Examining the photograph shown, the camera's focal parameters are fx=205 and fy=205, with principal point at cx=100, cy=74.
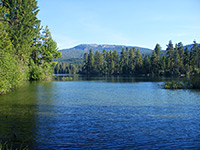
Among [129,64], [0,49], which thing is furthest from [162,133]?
[129,64]

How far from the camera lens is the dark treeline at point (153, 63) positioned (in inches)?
3888

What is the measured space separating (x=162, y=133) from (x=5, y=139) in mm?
8338

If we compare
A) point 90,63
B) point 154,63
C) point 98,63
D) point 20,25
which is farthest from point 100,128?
point 90,63

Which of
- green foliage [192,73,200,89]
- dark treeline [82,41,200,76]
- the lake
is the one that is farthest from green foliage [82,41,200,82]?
the lake

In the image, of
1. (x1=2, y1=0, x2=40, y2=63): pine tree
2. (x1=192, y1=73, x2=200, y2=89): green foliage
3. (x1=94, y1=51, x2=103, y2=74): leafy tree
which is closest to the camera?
(x1=192, y1=73, x2=200, y2=89): green foliage

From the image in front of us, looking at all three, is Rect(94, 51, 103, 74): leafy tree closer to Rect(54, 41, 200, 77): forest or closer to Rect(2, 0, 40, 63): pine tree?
Rect(54, 41, 200, 77): forest

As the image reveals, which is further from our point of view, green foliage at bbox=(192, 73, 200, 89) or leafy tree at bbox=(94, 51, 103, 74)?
leafy tree at bbox=(94, 51, 103, 74)

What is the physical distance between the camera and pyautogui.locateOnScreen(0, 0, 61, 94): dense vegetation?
86.5ft

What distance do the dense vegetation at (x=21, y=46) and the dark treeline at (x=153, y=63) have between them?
53.3m

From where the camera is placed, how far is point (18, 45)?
42250 millimetres

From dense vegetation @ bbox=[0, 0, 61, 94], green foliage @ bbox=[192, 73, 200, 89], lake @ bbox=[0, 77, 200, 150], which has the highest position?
dense vegetation @ bbox=[0, 0, 61, 94]

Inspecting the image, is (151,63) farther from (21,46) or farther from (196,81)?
(21,46)

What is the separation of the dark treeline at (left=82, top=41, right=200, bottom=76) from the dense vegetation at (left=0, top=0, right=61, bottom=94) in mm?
53330

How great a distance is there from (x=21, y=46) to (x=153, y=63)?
3015 inches
